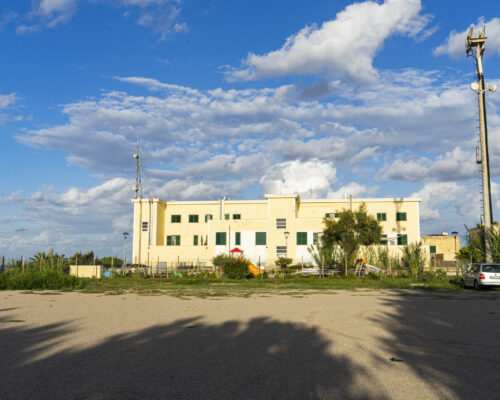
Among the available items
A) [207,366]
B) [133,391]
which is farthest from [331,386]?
[133,391]

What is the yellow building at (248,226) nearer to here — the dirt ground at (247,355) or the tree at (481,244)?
the tree at (481,244)

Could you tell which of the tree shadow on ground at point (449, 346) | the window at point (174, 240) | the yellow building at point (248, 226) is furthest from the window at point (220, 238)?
the tree shadow on ground at point (449, 346)

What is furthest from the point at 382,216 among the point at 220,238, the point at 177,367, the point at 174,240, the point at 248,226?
the point at 177,367

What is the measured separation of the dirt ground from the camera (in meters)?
4.70

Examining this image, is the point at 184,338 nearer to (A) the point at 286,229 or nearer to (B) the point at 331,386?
(B) the point at 331,386

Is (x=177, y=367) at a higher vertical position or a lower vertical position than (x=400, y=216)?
lower

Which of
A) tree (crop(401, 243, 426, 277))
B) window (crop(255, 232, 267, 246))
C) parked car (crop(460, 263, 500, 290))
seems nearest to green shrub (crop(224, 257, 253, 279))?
tree (crop(401, 243, 426, 277))

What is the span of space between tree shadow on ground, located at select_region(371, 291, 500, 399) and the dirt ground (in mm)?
17

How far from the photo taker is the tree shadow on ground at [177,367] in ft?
15.1

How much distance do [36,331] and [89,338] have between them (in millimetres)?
1382

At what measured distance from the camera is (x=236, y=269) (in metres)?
31.1

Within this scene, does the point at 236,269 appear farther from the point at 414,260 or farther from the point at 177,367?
the point at 177,367

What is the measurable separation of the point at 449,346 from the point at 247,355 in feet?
10.1

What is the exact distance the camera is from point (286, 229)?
154ft
